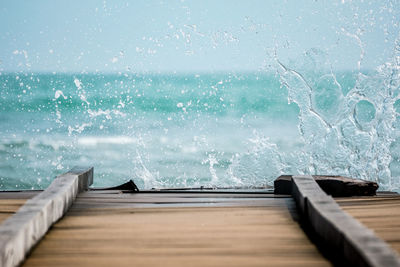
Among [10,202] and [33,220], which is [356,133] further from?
[33,220]

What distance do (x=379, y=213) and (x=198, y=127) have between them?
18.0 m

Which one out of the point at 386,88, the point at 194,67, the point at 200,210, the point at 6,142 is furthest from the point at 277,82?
the point at 200,210

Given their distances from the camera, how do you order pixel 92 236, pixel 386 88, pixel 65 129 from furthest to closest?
pixel 65 129
pixel 386 88
pixel 92 236

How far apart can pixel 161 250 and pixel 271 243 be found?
43cm

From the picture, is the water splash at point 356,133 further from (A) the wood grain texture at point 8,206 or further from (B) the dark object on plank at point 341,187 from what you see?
(A) the wood grain texture at point 8,206

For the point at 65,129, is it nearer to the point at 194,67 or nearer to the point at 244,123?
the point at 244,123

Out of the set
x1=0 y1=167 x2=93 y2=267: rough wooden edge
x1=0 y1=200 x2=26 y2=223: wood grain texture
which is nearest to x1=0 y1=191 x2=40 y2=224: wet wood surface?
x1=0 y1=200 x2=26 y2=223: wood grain texture

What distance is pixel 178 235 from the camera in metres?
2.69

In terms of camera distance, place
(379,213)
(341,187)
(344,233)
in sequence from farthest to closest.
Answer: (341,187), (379,213), (344,233)

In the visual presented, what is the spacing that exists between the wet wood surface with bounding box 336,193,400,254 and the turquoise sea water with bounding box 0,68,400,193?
138 centimetres

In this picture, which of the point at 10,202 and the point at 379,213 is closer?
the point at 379,213

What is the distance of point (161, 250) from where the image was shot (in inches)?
94.9

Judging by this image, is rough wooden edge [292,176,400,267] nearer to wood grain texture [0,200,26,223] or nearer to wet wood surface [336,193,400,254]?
wet wood surface [336,193,400,254]

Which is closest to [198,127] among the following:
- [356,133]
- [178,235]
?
[356,133]
